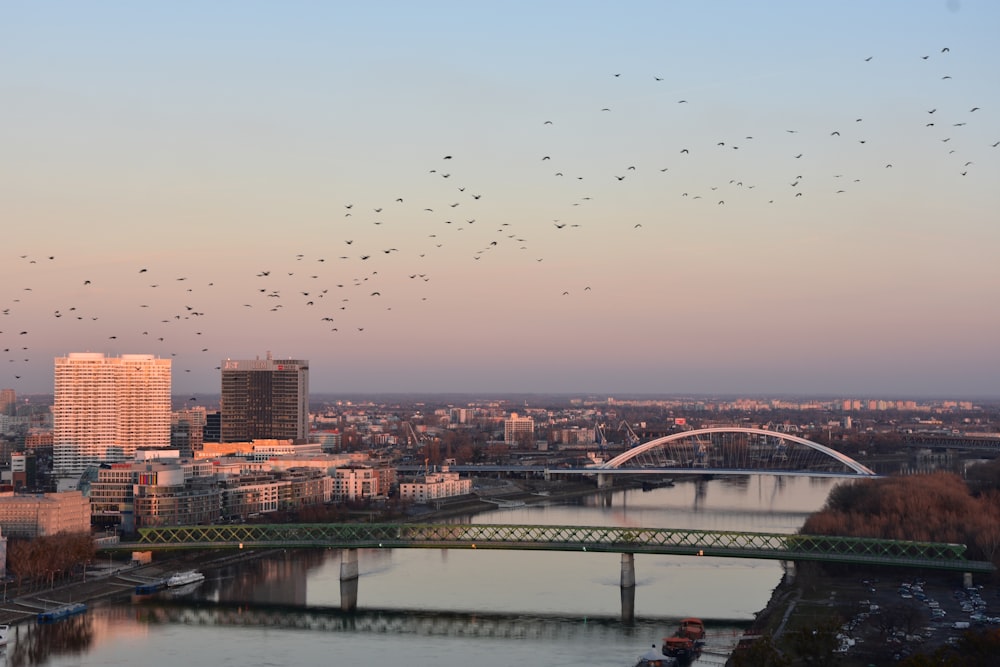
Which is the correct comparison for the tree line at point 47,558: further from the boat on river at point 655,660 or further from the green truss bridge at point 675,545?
the boat on river at point 655,660

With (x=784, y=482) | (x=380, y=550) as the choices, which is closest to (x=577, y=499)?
(x=784, y=482)

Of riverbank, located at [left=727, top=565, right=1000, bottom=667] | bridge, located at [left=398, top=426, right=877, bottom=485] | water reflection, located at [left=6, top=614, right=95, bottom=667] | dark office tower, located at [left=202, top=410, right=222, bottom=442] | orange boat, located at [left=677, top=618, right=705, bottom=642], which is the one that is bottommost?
water reflection, located at [left=6, top=614, right=95, bottom=667]

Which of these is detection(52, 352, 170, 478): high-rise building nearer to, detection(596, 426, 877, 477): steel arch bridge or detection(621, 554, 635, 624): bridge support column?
detection(596, 426, 877, 477): steel arch bridge

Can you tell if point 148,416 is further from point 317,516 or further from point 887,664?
point 887,664

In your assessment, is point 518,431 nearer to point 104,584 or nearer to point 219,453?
point 219,453

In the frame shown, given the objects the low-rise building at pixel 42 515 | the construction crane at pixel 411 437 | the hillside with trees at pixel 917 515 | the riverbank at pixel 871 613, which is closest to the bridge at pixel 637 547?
the riverbank at pixel 871 613

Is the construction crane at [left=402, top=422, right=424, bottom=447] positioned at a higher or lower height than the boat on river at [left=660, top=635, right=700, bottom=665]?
higher

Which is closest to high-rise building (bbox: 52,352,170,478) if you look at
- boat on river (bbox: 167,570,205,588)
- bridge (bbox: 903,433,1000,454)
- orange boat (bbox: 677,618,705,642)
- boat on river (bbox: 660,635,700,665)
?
boat on river (bbox: 167,570,205,588)
